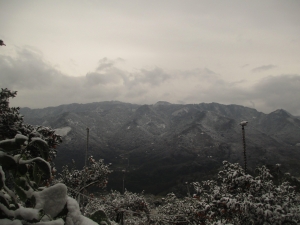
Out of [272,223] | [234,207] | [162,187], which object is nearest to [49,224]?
[234,207]

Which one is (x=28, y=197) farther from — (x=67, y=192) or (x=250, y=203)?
(x=250, y=203)

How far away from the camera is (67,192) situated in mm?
1013

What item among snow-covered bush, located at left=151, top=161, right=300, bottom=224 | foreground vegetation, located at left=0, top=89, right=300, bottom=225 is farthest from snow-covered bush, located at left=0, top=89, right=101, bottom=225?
snow-covered bush, located at left=151, top=161, right=300, bottom=224

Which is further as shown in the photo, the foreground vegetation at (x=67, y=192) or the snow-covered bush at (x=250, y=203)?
the snow-covered bush at (x=250, y=203)

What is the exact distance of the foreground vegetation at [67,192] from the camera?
3.04 ft

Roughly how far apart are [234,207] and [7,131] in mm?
10143

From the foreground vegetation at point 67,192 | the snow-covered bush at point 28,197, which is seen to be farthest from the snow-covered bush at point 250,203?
the snow-covered bush at point 28,197

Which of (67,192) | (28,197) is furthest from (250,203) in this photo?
(28,197)

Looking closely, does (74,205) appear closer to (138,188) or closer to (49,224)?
(49,224)

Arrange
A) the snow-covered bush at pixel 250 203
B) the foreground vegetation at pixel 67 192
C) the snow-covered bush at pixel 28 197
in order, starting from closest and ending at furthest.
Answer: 1. the snow-covered bush at pixel 28 197
2. the foreground vegetation at pixel 67 192
3. the snow-covered bush at pixel 250 203

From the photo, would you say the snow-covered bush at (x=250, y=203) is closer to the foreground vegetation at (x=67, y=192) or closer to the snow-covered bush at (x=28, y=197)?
the foreground vegetation at (x=67, y=192)

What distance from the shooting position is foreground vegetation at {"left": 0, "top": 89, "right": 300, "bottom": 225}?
0.93m

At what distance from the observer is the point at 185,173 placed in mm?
149750

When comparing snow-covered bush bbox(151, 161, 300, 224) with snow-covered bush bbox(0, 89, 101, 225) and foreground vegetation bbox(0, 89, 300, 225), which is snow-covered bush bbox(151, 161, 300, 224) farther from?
snow-covered bush bbox(0, 89, 101, 225)
